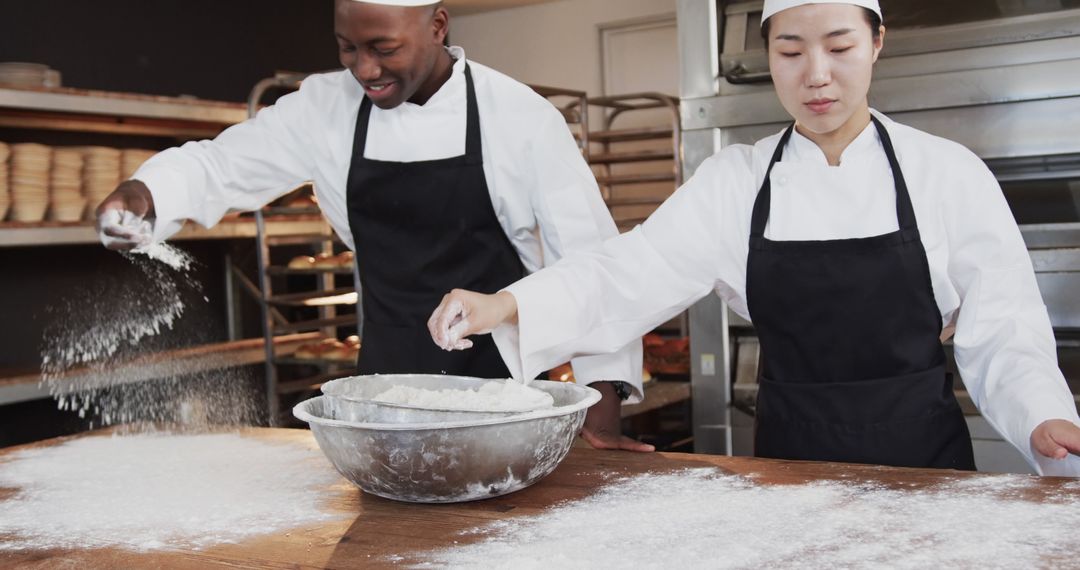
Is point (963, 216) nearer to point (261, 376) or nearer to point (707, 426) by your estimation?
point (707, 426)

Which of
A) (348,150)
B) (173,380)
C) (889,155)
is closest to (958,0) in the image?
(889,155)

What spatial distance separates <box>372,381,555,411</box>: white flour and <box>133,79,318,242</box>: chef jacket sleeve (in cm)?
81

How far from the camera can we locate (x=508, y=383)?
1574mm

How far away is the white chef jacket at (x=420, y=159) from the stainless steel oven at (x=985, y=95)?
0.81m

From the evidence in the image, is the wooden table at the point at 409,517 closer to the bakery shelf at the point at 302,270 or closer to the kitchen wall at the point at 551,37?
the bakery shelf at the point at 302,270

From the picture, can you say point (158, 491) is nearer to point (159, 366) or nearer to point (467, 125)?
point (467, 125)

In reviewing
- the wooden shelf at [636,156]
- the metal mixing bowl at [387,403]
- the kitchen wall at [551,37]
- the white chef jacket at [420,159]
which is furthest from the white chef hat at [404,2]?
the kitchen wall at [551,37]

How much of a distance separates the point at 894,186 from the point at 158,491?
4.14 feet

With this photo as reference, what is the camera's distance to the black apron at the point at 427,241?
2.07 meters

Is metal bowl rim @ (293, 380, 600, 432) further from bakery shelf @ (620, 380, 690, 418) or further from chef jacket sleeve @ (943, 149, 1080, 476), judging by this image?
bakery shelf @ (620, 380, 690, 418)

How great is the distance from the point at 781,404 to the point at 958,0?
54.1 inches

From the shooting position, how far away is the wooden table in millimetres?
1190

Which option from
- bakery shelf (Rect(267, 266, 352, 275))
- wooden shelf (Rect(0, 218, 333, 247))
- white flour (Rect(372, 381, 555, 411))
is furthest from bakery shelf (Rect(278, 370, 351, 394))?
white flour (Rect(372, 381, 555, 411))

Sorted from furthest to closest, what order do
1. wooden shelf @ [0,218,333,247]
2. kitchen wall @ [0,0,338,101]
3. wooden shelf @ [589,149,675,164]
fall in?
wooden shelf @ [589,149,675,164], kitchen wall @ [0,0,338,101], wooden shelf @ [0,218,333,247]
